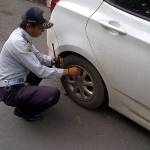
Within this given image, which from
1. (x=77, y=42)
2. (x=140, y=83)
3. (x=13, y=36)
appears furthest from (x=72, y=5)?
(x=140, y=83)

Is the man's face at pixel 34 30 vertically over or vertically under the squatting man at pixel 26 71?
over

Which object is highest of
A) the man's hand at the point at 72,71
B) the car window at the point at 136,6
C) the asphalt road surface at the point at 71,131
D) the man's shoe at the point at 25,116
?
the car window at the point at 136,6

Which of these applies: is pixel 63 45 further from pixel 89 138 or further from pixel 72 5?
pixel 89 138

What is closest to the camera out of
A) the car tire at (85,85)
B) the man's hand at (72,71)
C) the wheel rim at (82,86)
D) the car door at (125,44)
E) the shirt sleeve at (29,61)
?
the car door at (125,44)

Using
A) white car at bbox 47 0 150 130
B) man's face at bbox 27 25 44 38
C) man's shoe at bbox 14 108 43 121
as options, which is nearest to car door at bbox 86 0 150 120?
white car at bbox 47 0 150 130

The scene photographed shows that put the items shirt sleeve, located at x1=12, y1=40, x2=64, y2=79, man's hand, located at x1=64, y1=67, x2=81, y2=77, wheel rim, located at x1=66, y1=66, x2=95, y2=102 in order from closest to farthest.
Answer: shirt sleeve, located at x1=12, y1=40, x2=64, y2=79 < man's hand, located at x1=64, y1=67, x2=81, y2=77 < wheel rim, located at x1=66, y1=66, x2=95, y2=102

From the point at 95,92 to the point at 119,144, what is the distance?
0.58 m

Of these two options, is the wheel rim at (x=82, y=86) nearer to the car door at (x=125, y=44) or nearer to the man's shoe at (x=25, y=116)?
the car door at (x=125, y=44)

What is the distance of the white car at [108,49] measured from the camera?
10.8 feet

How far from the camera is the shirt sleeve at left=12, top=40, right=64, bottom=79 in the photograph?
3.46 metres

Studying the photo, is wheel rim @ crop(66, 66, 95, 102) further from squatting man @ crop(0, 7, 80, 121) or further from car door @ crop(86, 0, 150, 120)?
car door @ crop(86, 0, 150, 120)

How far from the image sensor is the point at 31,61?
351cm

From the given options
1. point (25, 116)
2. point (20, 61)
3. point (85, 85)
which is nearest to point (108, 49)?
point (85, 85)

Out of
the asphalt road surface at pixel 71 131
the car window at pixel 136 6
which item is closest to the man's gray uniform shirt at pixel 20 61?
the asphalt road surface at pixel 71 131
